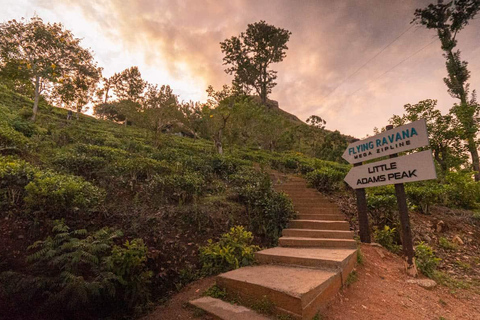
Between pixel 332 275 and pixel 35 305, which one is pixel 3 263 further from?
pixel 332 275

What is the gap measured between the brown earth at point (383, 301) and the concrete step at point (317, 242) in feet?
1.63

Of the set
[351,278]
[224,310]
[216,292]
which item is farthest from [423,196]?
[224,310]

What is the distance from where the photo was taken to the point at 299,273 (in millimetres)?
3357

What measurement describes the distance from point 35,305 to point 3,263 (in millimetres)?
1074

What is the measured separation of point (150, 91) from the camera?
14.3m

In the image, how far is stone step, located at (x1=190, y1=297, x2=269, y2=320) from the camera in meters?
2.57

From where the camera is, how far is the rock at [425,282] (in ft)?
12.6

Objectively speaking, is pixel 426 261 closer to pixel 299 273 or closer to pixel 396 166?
pixel 396 166

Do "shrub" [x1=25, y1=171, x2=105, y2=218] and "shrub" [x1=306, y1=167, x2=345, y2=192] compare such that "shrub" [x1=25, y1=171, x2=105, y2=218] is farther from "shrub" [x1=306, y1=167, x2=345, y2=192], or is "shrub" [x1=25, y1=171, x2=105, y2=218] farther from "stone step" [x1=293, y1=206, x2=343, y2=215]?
"shrub" [x1=306, y1=167, x2=345, y2=192]

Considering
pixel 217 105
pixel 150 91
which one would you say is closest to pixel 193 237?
pixel 217 105

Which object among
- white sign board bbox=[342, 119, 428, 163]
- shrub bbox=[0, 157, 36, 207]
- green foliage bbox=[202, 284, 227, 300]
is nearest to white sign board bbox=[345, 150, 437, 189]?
white sign board bbox=[342, 119, 428, 163]

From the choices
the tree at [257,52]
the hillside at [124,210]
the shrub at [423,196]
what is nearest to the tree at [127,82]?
the tree at [257,52]

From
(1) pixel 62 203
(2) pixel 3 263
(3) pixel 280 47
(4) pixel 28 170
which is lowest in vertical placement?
(2) pixel 3 263

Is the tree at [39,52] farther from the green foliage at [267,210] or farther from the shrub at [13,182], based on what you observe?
the green foliage at [267,210]
